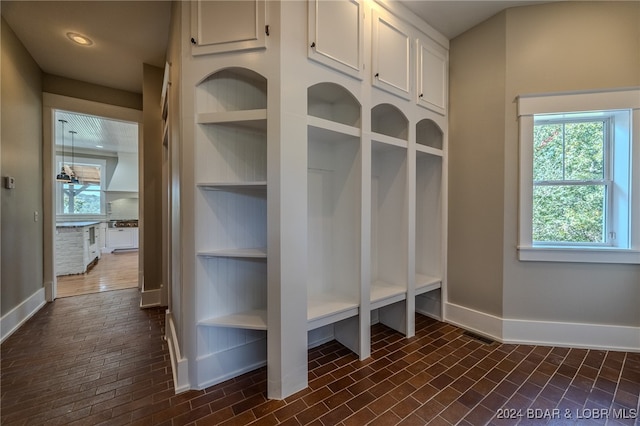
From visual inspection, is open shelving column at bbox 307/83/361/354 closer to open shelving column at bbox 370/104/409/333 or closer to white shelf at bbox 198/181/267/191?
open shelving column at bbox 370/104/409/333

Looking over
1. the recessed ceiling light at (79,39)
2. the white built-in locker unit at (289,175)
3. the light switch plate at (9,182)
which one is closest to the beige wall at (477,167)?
the white built-in locker unit at (289,175)

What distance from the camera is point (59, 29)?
264 cm

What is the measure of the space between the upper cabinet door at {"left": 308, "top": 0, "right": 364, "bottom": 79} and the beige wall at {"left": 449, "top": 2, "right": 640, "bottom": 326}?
136 centimetres

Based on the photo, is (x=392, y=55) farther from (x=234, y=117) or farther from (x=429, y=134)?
(x=234, y=117)

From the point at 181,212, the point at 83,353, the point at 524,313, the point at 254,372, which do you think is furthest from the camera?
the point at 524,313

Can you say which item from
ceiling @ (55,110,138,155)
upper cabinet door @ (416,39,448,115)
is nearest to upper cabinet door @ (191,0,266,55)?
upper cabinet door @ (416,39,448,115)

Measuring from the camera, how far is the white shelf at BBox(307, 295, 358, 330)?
185 centimetres

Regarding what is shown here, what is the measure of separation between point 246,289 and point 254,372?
2.07ft

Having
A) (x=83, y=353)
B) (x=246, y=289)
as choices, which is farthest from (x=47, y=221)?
(x=246, y=289)

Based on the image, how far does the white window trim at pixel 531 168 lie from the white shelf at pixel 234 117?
7.60 ft

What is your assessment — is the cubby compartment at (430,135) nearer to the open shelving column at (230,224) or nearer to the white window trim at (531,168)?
the white window trim at (531,168)

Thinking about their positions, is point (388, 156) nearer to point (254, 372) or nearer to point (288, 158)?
point (288, 158)

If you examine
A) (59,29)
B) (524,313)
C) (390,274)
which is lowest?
(524,313)

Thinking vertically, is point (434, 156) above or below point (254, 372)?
above
